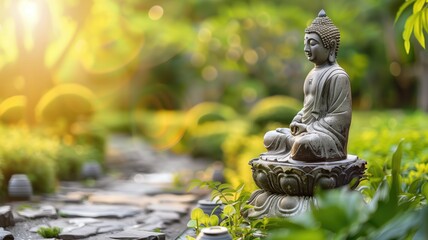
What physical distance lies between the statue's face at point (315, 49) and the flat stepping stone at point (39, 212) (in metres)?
4.16

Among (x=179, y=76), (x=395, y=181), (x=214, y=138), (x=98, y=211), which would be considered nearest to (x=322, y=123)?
(x=395, y=181)

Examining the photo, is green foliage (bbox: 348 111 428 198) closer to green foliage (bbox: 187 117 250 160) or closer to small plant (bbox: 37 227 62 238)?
small plant (bbox: 37 227 62 238)

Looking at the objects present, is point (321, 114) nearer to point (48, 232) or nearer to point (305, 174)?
point (305, 174)

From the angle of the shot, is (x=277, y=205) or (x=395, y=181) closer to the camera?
(x=395, y=181)

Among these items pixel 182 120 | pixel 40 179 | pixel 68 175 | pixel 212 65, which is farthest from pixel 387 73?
pixel 40 179

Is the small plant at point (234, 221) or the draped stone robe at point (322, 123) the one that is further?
the draped stone robe at point (322, 123)

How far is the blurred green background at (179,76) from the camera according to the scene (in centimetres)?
1269

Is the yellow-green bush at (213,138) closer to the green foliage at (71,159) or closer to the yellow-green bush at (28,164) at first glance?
the green foliage at (71,159)

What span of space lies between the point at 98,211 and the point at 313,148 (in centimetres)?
386

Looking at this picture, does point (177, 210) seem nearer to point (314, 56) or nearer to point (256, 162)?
point (256, 162)

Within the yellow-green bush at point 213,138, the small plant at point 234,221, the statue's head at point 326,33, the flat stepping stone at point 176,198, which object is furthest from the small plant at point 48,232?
the yellow-green bush at point 213,138

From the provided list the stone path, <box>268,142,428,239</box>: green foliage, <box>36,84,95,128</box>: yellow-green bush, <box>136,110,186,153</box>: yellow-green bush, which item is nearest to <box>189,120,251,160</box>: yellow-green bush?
the stone path

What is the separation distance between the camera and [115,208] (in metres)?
8.66

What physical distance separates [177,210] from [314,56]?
11.3ft
